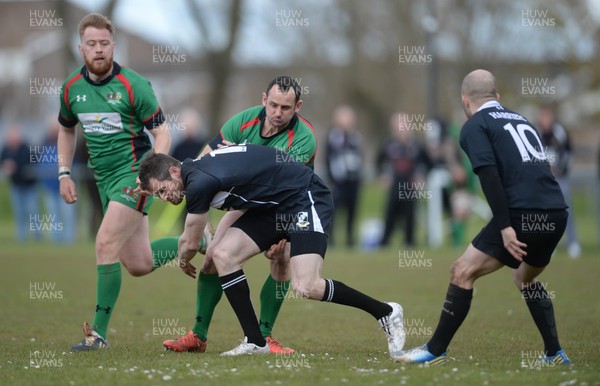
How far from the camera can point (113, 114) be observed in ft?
26.7

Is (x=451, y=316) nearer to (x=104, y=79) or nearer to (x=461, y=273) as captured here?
(x=461, y=273)

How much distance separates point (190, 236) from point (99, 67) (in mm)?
1899

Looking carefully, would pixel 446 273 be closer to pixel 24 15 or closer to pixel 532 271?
pixel 532 271

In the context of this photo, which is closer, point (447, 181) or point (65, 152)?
point (65, 152)

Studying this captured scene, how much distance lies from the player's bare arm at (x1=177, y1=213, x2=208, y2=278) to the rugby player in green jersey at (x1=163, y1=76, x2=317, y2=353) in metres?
0.18

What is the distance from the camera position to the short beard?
8.07m

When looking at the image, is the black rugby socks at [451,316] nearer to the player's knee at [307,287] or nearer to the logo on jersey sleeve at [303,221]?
the player's knee at [307,287]

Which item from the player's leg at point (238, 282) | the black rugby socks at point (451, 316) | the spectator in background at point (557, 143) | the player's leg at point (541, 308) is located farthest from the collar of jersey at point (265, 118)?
the spectator in background at point (557, 143)

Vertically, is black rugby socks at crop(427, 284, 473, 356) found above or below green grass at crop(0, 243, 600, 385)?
above

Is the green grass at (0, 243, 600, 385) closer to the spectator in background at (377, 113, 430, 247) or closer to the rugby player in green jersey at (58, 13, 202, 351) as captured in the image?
the rugby player in green jersey at (58, 13, 202, 351)

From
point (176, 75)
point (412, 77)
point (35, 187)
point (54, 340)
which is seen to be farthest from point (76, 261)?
point (176, 75)

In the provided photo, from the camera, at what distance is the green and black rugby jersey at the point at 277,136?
7.77 metres

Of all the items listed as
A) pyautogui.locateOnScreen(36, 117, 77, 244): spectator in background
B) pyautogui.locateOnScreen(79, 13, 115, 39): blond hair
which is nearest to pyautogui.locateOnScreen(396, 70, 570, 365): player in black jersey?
pyautogui.locateOnScreen(79, 13, 115, 39): blond hair

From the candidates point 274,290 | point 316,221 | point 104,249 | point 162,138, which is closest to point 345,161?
point 162,138
